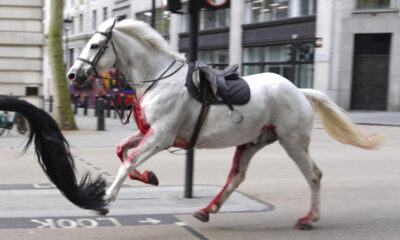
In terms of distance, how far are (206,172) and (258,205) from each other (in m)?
2.74

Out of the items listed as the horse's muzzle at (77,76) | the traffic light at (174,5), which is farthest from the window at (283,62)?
the horse's muzzle at (77,76)

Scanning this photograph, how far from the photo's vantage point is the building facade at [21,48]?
1733 centimetres

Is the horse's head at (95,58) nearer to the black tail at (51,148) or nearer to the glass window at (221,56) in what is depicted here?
the black tail at (51,148)

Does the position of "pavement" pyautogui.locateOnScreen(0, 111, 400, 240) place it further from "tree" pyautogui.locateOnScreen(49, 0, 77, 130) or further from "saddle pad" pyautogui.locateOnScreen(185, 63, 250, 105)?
"tree" pyautogui.locateOnScreen(49, 0, 77, 130)

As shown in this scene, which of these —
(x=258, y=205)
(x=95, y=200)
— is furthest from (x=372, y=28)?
(x=95, y=200)

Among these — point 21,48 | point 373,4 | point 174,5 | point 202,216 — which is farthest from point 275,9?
point 202,216

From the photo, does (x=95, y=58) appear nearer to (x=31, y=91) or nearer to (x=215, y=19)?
(x=31, y=91)

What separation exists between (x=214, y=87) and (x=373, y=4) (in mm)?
22755

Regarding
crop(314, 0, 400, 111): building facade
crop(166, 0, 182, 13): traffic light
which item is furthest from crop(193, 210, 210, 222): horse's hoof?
crop(314, 0, 400, 111): building facade

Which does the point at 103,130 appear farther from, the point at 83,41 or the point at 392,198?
the point at 83,41

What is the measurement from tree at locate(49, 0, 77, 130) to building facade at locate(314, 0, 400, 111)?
1423 cm

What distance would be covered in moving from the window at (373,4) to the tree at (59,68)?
1574cm

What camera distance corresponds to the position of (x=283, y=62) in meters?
28.9

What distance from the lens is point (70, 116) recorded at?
1608 cm
